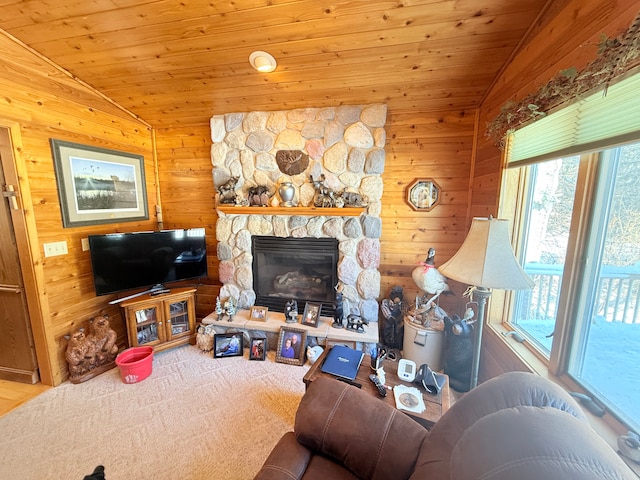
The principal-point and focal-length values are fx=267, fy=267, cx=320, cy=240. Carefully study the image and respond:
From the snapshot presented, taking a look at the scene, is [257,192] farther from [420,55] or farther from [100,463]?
[100,463]

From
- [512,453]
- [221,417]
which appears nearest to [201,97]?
[221,417]

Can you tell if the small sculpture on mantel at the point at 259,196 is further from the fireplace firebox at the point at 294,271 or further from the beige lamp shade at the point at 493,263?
the beige lamp shade at the point at 493,263

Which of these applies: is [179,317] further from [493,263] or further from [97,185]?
[493,263]

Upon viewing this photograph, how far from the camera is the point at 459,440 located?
82 cm

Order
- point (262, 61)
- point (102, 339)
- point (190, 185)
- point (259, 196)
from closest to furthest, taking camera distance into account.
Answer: point (262, 61) < point (102, 339) < point (259, 196) < point (190, 185)

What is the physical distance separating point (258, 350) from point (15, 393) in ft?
6.32

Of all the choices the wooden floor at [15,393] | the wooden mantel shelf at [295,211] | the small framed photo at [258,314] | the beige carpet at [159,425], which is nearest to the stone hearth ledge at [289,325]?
the small framed photo at [258,314]

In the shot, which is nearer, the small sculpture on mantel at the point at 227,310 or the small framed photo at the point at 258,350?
the small framed photo at the point at 258,350

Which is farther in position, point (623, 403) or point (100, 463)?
point (100, 463)

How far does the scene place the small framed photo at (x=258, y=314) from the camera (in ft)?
9.12

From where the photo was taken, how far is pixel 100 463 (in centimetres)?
160

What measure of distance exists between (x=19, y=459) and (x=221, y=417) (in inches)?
45.1

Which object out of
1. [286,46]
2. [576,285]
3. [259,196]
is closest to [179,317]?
[259,196]

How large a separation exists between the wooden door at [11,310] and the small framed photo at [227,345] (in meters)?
1.43
